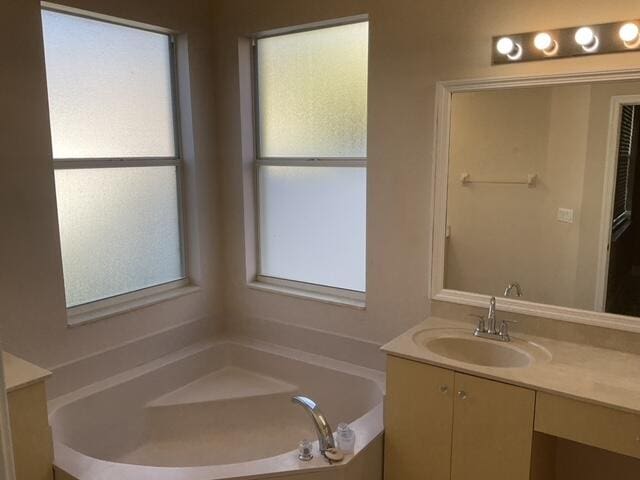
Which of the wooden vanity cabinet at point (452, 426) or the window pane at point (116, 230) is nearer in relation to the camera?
the wooden vanity cabinet at point (452, 426)

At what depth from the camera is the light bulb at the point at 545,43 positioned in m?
2.16

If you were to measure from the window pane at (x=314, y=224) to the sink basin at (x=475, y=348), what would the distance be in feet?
2.35

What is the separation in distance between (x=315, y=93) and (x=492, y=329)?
160 cm

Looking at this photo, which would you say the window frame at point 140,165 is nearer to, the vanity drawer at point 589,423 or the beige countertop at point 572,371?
the beige countertop at point 572,371

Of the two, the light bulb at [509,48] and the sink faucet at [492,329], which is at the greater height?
the light bulb at [509,48]

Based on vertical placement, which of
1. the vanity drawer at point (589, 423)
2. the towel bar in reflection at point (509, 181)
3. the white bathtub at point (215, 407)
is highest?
the towel bar in reflection at point (509, 181)

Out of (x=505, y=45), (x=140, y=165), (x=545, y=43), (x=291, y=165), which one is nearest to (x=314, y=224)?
(x=291, y=165)

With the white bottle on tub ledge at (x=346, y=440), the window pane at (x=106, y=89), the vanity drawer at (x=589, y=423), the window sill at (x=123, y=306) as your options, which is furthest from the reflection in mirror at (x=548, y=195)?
the window pane at (x=106, y=89)

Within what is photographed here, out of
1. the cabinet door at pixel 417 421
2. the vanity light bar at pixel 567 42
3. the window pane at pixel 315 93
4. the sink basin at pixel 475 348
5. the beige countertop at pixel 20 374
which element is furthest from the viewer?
the window pane at pixel 315 93

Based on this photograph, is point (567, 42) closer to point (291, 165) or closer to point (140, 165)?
point (291, 165)

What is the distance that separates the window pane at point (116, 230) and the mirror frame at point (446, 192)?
1560 mm

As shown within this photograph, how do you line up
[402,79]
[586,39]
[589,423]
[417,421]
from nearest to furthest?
1. [589,423]
2. [586,39]
3. [417,421]
4. [402,79]

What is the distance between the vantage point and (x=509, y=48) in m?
2.24

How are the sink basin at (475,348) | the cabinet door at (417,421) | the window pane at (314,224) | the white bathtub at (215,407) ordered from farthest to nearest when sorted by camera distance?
the window pane at (314,224), the white bathtub at (215,407), the sink basin at (475,348), the cabinet door at (417,421)
